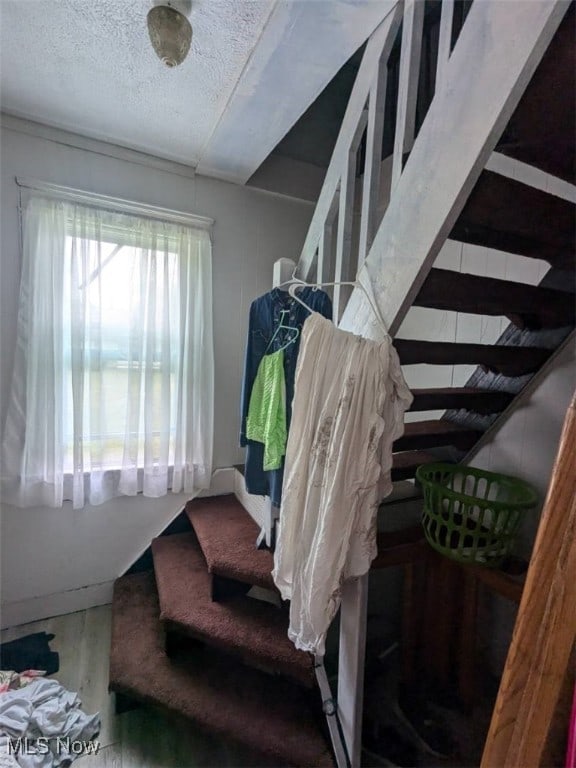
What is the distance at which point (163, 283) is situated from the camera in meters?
1.77

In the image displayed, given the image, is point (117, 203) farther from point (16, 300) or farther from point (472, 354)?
point (472, 354)

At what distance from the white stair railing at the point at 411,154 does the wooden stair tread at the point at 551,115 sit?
49mm

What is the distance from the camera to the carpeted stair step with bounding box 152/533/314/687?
1149 mm

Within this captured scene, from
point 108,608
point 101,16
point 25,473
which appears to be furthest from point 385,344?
point 108,608

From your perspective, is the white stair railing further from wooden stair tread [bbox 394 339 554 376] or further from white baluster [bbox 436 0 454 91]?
wooden stair tread [bbox 394 339 554 376]

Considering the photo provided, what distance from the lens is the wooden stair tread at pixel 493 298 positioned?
2.88 ft

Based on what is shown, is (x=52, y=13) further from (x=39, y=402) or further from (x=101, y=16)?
(x=39, y=402)

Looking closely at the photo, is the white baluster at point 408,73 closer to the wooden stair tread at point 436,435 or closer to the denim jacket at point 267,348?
the denim jacket at point 267,348

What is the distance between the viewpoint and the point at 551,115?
66 cm

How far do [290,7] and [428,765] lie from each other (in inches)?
97.9

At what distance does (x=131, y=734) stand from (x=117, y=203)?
2257mm

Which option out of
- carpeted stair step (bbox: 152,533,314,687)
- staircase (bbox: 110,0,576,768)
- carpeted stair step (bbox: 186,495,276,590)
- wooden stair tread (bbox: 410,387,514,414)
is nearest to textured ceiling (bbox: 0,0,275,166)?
staircase (bbox: 110,0,576,768)

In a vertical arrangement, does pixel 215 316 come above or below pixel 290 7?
below

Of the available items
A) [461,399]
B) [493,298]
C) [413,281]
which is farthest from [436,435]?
[413,281]
